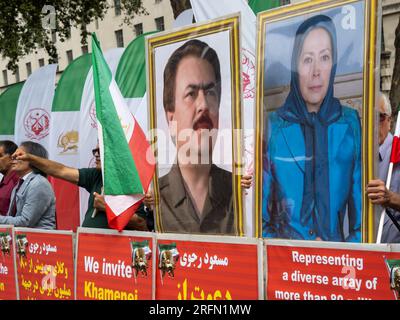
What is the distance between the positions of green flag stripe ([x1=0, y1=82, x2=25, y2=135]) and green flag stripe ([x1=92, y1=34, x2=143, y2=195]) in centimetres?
524

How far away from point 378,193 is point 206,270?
1258mm

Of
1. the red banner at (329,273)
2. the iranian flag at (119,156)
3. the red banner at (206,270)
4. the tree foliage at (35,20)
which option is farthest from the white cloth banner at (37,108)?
the tree foliage at (35,20)

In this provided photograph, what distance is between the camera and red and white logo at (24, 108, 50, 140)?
33.2 ft

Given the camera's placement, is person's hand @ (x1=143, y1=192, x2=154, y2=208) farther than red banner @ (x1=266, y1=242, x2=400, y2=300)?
Yes

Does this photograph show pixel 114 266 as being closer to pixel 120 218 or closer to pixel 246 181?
pixel 120 218

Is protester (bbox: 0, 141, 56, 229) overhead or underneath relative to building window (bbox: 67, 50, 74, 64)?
underneath

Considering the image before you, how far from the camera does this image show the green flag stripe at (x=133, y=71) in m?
8.96

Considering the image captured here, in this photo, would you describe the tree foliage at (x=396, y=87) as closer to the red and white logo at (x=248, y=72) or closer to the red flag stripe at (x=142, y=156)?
the red and white logo at (x=248, y=72)

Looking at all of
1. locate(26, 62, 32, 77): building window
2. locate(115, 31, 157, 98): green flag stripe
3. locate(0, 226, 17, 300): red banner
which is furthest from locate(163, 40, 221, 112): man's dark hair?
locate(26, 62, 32, 77): building window

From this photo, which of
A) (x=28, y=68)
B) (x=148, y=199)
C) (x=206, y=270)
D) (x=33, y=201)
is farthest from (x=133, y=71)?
(x=28, y=68)

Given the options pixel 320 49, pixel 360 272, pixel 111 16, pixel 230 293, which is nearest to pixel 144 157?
pixel 230 293

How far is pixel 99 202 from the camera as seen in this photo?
585cm

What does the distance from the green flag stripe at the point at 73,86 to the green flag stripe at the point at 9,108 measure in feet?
2.32

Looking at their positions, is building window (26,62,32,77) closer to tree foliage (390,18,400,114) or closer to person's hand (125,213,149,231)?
tree foliage (390,18,400,114)
